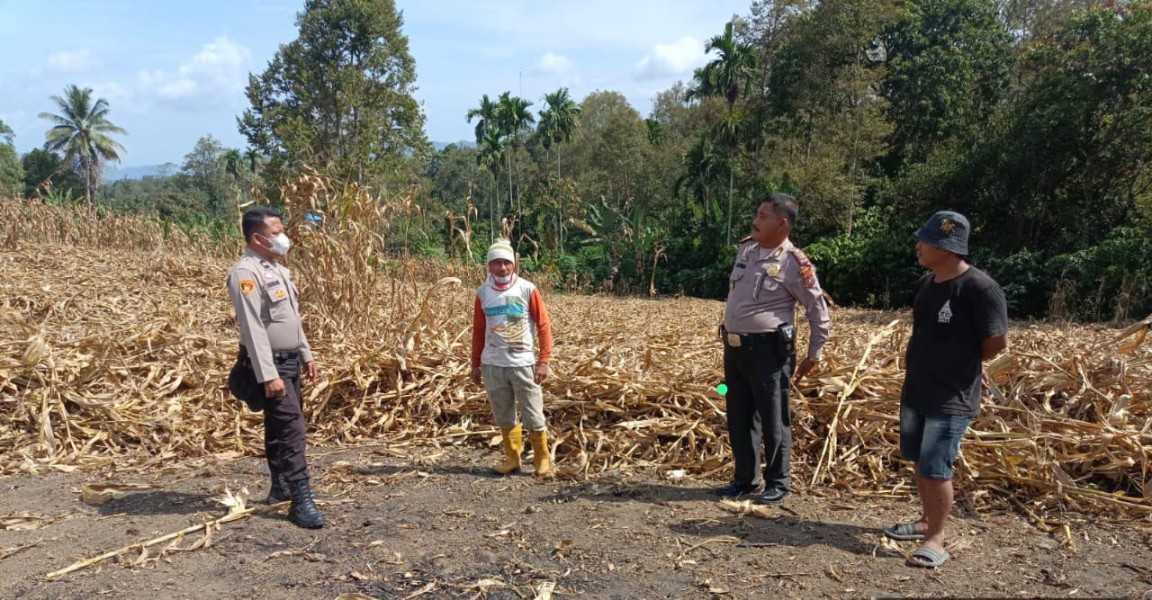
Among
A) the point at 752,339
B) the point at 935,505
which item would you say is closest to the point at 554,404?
the point at 752,339

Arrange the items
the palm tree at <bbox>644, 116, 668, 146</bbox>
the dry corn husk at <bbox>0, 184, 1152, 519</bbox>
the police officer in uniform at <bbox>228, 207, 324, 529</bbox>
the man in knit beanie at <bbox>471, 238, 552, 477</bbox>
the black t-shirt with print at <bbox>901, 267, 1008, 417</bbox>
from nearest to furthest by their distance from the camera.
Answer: the black t-shirt with print at <bbox>901, 267, 1008, 417</bbox>, the police officer in uniform at <bbox>228, 207, 324, 529</bbox>, the dry corn husk at <bbox>0, 184, 1152, 519</bbox>, the man in knit beanie at <bbox>471, 238, 552, 477</bbox>, the palm tree at <bbox>644, 116, 668, 146</bbox>

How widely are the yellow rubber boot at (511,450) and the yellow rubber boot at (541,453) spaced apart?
0.09 meters

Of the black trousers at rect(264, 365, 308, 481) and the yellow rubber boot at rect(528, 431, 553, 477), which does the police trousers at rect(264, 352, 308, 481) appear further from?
the yellow rubber boot at rect(528, 431, 553, 477)

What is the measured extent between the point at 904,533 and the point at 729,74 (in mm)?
23309

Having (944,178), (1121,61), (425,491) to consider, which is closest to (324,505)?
(425,491)

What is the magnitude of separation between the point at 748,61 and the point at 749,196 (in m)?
4.41

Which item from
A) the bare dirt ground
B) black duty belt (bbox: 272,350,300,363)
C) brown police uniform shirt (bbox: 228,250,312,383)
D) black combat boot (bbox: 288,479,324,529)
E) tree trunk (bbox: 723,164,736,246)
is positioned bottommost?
the bare dirt ground

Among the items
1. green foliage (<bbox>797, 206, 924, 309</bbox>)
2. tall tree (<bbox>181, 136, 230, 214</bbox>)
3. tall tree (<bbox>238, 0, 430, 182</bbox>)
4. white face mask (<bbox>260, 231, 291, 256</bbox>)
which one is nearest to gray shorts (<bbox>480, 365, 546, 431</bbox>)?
white face mask (<bbox>260, 231, 291, 256</bbox>)

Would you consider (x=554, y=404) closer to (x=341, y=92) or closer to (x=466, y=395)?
(x=466, y=395)

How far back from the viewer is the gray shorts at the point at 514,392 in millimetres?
4301

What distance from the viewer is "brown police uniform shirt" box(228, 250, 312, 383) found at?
3572mm

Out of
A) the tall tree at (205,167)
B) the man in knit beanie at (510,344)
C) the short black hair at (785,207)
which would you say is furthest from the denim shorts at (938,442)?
the tall tree at (205,167)

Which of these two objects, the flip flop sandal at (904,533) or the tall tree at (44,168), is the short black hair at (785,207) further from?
the tall tree at (44,168)

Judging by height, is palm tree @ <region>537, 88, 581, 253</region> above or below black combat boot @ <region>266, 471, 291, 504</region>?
above
